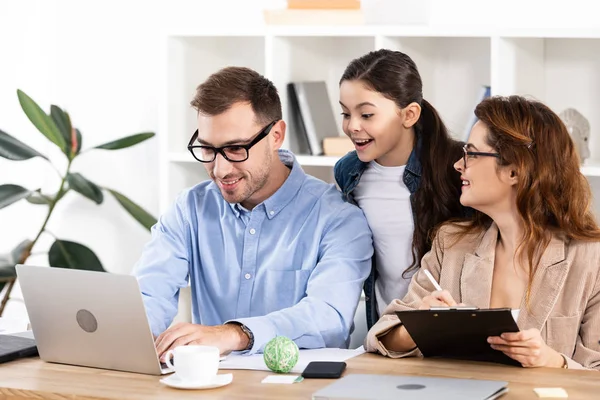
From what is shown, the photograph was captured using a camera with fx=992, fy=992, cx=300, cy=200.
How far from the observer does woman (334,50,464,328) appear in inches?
102

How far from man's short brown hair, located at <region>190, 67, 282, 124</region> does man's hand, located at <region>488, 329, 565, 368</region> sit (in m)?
0.85

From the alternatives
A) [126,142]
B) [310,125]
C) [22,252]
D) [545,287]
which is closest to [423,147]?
[545,287]

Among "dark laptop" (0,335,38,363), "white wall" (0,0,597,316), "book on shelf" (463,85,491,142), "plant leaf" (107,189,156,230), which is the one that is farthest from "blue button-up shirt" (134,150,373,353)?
"white wall" (0,0,597,316)

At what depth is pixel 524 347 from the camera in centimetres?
196

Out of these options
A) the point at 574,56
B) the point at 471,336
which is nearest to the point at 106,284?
the point at 471,336

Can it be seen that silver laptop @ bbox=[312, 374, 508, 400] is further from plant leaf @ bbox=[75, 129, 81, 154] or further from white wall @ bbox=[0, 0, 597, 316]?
white wall @ bbox=[0, 0, 597, 316]

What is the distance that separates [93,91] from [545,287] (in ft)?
8.18

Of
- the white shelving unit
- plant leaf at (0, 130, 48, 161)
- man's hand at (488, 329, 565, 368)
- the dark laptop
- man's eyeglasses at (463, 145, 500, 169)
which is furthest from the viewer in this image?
plant leaf at (0, 130, 48, 161)

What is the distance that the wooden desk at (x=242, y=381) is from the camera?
178 cm

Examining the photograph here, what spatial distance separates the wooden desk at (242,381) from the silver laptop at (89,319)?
0.09 feet

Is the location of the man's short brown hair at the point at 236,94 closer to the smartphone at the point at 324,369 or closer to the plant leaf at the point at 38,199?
the smartphone at the point at 324,369

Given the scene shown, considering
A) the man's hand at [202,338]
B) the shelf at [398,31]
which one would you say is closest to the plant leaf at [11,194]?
the shelf at [398,31]

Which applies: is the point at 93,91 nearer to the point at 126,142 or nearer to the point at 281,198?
the point at 126,142

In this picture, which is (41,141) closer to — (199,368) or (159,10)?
(159,10)
